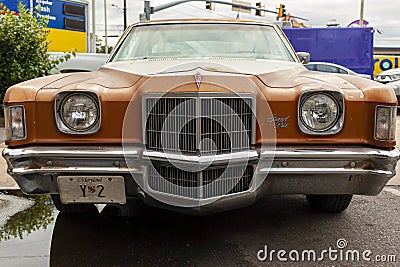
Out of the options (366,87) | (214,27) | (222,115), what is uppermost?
(214,27)

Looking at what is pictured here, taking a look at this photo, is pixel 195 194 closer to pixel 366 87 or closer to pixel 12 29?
pixel 366 87

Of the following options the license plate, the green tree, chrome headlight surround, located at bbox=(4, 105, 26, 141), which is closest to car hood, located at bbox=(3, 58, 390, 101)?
chrome headlight surround, located at bbox=(4, 105, 26, 141)

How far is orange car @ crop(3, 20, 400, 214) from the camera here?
2.84 m

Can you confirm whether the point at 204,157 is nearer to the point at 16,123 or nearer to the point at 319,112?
the point at 319,112

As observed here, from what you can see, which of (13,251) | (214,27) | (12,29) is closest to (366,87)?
(214,27)

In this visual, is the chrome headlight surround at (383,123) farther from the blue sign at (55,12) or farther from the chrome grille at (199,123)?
the blue sign at (55,12)

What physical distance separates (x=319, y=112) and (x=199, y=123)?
788 mm

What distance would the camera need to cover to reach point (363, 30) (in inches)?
564

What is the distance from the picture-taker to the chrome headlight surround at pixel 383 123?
2908 millimetres

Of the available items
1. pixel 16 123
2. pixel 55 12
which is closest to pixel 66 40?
pixel 55 12

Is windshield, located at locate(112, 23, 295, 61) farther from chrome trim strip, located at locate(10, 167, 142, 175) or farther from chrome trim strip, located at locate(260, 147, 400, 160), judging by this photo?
chrome trim strip, located at locate(10, 167, 142, 175)

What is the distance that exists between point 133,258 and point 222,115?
1123 mm

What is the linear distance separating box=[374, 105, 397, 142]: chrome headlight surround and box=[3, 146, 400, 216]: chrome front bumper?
95 millimetres

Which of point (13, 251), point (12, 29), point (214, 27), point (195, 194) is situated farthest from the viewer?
point (12, 29)
